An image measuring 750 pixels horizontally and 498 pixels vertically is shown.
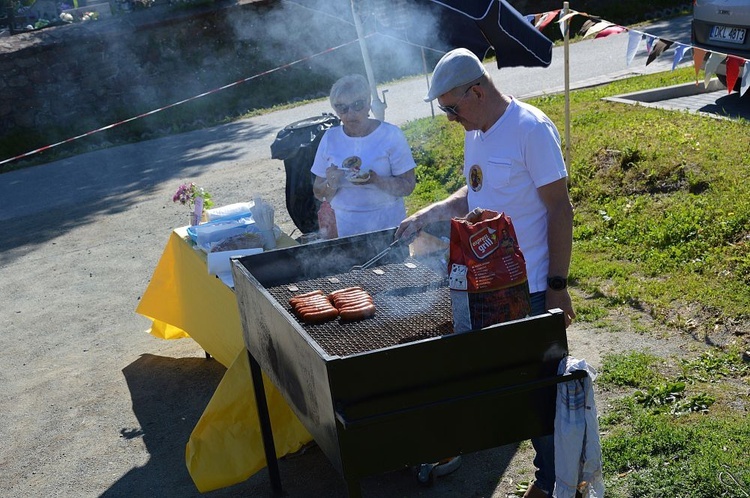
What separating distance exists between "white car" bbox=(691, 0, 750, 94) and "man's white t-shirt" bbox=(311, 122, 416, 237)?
485 centimetres

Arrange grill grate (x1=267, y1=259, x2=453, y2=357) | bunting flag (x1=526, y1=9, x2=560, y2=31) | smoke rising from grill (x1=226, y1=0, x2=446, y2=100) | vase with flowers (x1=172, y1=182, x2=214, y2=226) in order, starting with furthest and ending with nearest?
smoke rising from grill (x1=226, y1=0, x2=446, y2=100)
bunting flag (x1=526, y1=9, x2=560, y2=31)
vase with flowers (x1=172, y1=182, x2=214, y2=226)
grill grate (x1=267, y1=259, x2=453, y2=357)

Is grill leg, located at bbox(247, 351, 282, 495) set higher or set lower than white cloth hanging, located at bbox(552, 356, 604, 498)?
lower

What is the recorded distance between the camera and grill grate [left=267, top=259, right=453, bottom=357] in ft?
9.52

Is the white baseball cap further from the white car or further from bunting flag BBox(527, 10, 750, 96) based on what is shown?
the white car

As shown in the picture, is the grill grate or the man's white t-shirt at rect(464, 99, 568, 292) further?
the man's white t-shirt at rect(464, 99, 568, 292)

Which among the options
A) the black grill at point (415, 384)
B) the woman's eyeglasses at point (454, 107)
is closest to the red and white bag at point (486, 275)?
the black grill at point (415, 384)

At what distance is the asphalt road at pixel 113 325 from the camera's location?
14.3ft

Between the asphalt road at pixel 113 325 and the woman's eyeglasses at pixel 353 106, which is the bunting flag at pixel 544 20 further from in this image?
the woman's eyeglasses at pixel 353 106

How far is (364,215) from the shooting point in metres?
4.74

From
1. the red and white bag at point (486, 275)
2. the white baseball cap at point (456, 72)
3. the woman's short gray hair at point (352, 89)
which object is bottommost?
the red and white bag at point (486, 275)

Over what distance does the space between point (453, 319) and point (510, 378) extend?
267mm

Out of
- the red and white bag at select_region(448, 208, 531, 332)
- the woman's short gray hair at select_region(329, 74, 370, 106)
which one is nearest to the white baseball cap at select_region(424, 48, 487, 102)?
the red and white bag at select_region(448, 208, 531, 332)

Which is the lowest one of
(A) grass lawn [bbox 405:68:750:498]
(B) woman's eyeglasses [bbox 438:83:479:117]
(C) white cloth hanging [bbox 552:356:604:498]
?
(A) grass lawn [bbox 405:68:750:498]

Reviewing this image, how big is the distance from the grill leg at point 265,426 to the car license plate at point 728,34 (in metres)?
6.40
